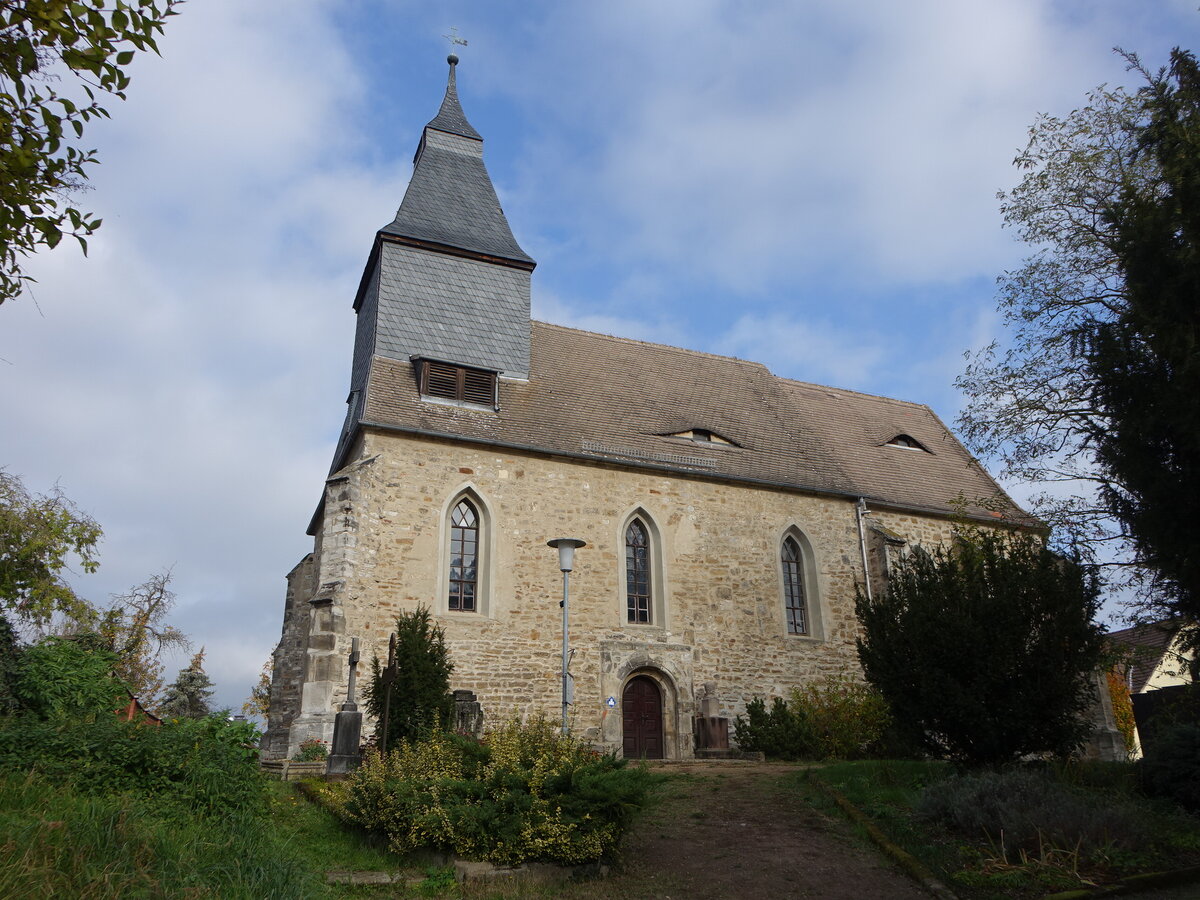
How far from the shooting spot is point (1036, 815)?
7.71m

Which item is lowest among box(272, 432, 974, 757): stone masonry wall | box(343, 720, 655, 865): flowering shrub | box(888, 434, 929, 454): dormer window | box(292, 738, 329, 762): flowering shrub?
box(343, 720, 655, 865): flowering shrub

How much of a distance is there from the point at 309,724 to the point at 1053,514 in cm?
1135

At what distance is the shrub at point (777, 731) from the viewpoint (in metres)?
15.4

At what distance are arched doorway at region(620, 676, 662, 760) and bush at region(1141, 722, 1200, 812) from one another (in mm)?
8536

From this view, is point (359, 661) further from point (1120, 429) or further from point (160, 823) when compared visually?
point (1120, 429)

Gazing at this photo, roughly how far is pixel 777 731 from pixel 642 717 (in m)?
2.40

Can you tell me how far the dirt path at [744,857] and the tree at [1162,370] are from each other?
14.1 feet

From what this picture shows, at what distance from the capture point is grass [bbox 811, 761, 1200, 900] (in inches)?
283

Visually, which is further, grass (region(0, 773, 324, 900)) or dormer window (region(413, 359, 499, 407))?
dormer window (region(413, 359, 499, 407))

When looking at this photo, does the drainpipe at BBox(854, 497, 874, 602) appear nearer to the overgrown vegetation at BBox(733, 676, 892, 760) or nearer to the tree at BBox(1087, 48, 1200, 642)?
the overgrown vegetation at BBox(733, 676, 892, 760)

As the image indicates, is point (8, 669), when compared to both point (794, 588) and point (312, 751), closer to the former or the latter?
point (312, 751)

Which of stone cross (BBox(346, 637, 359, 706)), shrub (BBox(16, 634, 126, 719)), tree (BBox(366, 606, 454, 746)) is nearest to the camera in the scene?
shrub (BBox(16, 634, 126, 719))

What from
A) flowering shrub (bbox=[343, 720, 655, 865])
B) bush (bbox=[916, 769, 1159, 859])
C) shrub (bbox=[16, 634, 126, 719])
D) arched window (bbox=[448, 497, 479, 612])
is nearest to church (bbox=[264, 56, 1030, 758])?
arched window (bbox=[448, 497, 479, 612])

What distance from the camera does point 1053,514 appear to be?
42.9 feet
